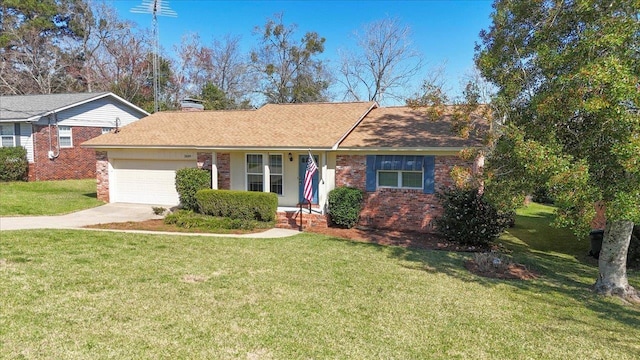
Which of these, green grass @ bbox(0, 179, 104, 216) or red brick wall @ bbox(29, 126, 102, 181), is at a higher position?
red brick wall @ bbox(29, 126, 102, 181)

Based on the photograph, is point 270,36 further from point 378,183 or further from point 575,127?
point 575,127

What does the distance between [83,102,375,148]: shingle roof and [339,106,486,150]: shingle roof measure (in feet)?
1.77

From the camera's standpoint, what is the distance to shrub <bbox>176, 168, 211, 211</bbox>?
14.6m

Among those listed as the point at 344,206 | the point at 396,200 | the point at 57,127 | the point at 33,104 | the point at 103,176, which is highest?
the point at 33,104

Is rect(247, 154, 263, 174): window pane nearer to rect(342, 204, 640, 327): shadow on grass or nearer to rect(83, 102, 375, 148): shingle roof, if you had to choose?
rect(83, 102, 375, 148): shingle roof

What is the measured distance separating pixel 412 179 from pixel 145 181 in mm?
10781

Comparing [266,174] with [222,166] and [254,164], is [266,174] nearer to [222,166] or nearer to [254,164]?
[254,164]

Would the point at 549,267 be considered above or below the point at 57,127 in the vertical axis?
below

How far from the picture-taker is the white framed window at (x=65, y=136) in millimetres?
21384

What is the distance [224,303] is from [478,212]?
7.87m

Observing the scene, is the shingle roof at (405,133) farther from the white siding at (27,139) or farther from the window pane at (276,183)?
the white siding at (27,139)

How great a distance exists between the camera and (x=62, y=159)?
Answer: 2158 centimetres

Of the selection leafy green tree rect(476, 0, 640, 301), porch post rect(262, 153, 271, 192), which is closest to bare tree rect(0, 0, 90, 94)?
porch post rect(262, 153, 271, 192)

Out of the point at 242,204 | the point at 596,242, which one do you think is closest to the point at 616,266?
the point at 596,242
